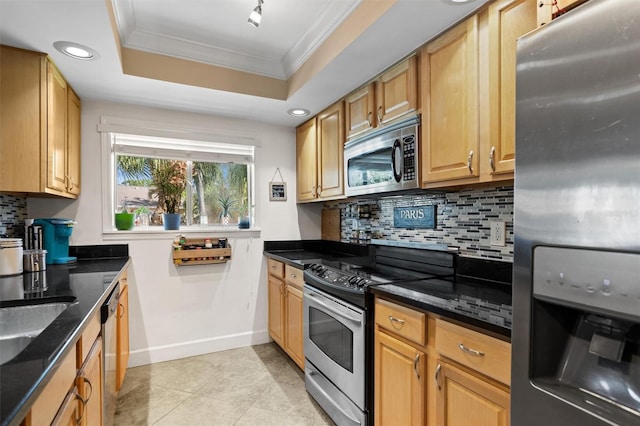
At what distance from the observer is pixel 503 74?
1416mm

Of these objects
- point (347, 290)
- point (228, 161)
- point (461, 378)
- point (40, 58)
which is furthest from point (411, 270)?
point (40, 58)

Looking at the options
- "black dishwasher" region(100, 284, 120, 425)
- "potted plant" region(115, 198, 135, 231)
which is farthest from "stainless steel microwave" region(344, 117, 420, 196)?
"potted plant" region(115, 198, 135, 231)

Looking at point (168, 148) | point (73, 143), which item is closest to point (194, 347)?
point (168, 148)

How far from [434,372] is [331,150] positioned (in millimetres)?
1857

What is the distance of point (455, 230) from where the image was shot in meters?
2.03

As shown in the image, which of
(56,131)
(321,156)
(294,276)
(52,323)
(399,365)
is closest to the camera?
(52,323)

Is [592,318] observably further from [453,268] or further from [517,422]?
[453,268]

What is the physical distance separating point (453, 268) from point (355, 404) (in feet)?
3.05

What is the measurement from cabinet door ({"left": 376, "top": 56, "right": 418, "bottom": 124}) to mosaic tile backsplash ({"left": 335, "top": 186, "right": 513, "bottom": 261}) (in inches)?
22.0

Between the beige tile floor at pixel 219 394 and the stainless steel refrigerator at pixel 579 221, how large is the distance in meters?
1.62

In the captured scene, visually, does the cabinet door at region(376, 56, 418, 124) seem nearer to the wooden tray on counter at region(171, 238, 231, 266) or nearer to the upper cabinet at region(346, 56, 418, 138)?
the upper cabinet at region(346, 56, 418, 138)

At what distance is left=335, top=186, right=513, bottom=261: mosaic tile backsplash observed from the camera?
1.75m

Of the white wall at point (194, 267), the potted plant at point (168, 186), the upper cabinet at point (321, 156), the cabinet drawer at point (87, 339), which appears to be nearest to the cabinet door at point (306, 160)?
the upper cabinet at point (321, 156)

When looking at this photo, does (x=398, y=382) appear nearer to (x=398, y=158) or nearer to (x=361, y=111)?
(x=398, y=158)
